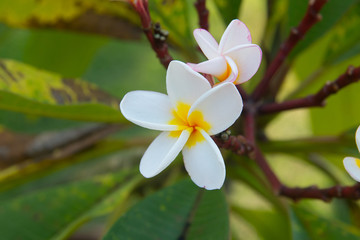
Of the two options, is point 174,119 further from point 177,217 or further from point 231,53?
point 177,217

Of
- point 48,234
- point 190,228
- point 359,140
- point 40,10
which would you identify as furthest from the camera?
point 40,10

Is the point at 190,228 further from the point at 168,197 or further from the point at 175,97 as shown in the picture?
the point at 175,97

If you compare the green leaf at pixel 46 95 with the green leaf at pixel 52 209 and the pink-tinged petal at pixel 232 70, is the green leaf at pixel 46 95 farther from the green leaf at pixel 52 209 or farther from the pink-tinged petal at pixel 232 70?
the pink-tinged petal at pixel 232 70

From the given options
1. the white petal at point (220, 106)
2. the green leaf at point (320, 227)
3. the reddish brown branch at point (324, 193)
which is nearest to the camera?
the white petal at point (220, 106)

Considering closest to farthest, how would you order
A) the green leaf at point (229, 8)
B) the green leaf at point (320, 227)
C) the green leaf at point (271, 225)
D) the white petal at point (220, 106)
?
the white petal at point (220, 106), the green leaf at point (320, 227), the green leaf at point (229, 8), the green leaf at point (271, 225)

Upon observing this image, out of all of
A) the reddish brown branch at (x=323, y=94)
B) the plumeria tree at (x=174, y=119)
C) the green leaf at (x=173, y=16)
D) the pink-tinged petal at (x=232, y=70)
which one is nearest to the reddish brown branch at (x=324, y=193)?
the plumeria tree at (x=174, y=119)

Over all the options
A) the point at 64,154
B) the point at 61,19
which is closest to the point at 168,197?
the point at 64,154

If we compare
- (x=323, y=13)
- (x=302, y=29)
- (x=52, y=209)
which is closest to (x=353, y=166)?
(x=302, y=29)
